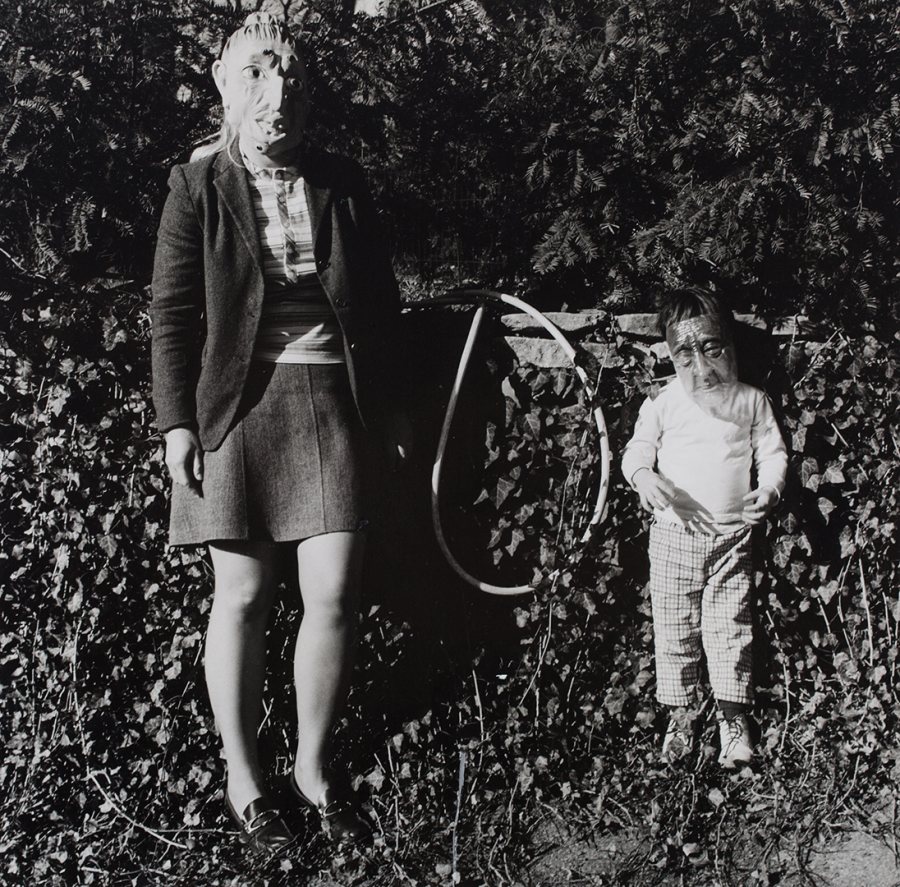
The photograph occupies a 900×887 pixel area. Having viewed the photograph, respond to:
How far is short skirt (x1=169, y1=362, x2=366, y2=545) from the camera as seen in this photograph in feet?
8.36

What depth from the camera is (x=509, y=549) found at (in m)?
3.04

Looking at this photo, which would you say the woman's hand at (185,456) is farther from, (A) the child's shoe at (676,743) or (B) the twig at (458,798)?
(A) the child's shoe at (676,743)

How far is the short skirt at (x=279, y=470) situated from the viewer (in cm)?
255

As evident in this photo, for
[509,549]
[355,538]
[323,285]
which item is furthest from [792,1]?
[355,538]

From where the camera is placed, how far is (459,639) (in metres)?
3.17

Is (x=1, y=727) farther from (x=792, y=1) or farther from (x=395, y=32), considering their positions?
(x=792, y=1)

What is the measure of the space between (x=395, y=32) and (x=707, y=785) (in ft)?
8.52

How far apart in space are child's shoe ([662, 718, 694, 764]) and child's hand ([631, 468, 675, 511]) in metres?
0.68

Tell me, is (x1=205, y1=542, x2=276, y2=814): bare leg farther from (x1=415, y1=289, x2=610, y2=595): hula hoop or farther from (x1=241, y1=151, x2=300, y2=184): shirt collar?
(x1=241, y1=151, x2=300, y2=184): shirt collar

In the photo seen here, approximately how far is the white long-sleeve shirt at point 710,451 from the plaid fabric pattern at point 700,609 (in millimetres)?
68

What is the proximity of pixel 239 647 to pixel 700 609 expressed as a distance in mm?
1359

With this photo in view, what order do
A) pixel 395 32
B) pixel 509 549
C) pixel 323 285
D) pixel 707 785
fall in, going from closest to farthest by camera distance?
pixel 323 285 → pixel 707 785 → pixel 509 549 → pixel 395 32

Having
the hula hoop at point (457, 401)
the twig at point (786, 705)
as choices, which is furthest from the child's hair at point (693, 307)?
the twig at point (786, 705)

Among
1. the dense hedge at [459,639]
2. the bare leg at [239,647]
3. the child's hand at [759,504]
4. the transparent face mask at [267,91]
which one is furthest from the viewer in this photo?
the dense hedge at [459,639]
